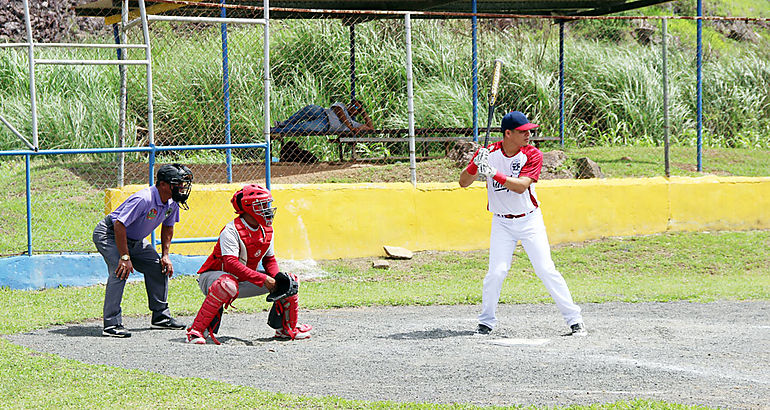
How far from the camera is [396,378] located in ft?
19.5

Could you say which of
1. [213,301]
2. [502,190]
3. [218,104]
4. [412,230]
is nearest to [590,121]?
[218,104]

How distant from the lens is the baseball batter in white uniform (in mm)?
7465

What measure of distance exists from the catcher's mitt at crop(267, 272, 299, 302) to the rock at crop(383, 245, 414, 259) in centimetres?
434

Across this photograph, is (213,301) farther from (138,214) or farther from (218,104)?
(218,104)

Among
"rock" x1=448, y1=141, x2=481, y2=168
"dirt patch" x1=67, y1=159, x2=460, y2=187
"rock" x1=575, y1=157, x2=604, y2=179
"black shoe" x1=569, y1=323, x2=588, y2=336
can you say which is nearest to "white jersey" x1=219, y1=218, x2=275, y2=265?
"black shoe" x1=569, y1=323, x2=588, y2=336

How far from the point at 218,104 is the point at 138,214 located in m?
9.84

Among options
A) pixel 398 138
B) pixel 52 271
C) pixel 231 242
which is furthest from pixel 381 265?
pixel 231 242

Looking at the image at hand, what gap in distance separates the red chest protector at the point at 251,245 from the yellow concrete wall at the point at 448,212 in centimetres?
361

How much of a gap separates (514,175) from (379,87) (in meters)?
11.0

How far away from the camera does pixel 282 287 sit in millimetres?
7188

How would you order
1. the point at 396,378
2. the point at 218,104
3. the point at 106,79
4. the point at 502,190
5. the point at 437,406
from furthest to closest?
the point at 106,79, the point at 218,104, the point at 502,190, the point at 396,378, the point at 437,406

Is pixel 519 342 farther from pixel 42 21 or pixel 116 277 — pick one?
pixel 42 21

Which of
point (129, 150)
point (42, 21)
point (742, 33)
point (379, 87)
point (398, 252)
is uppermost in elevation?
point (742, 33)

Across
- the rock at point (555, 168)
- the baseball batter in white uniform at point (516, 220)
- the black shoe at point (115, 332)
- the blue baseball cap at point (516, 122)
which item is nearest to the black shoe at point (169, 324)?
the black shoe at point (115, 332)
